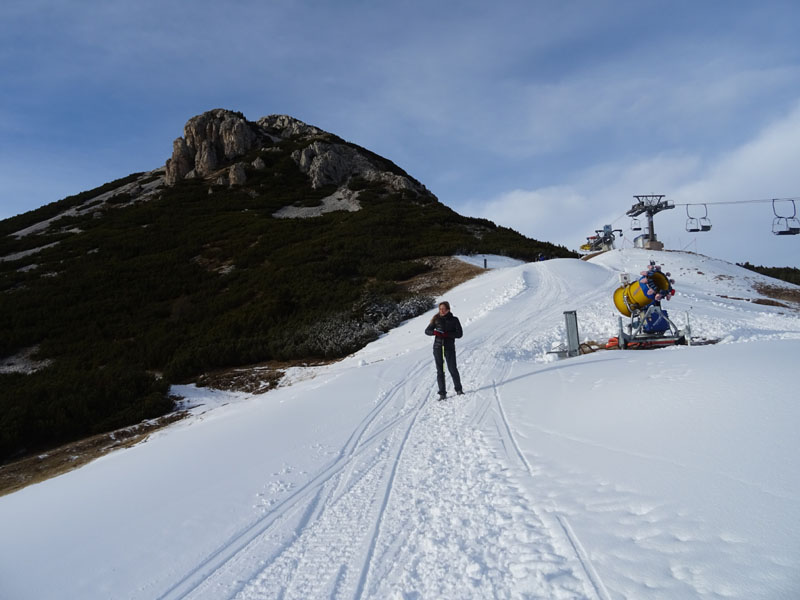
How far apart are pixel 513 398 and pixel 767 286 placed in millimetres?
22150

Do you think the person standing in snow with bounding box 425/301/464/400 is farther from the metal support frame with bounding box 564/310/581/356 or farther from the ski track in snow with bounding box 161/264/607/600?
the metal support frame with bounding box 564/310/581/356

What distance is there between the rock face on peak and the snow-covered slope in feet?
144

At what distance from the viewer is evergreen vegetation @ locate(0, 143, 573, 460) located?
1293cm

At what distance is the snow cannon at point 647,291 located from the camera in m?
11.9

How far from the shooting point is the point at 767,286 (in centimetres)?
2202

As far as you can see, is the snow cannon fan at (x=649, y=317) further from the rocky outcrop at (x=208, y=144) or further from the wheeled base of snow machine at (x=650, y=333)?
the rocky outcrop at (x=208, y=144)

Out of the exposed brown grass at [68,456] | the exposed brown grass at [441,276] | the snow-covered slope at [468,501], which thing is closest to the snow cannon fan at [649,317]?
the snow-covered slope at [468,501]

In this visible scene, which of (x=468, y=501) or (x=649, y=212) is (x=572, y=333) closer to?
(x=468, y=501)

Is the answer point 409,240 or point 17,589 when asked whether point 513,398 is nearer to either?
point 17,589

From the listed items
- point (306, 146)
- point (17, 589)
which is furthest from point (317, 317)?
point (306, 146)

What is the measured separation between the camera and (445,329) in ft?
27.0

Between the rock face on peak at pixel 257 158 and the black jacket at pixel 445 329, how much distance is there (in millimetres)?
41472

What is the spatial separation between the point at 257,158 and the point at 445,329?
53.3 meters

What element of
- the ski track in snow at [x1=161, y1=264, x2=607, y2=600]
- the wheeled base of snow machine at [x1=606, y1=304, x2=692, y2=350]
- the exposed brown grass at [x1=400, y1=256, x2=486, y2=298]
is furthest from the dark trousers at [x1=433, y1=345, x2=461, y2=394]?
the exposed brown grass at [x1=400, y1=256, x2=486, y2=298]
